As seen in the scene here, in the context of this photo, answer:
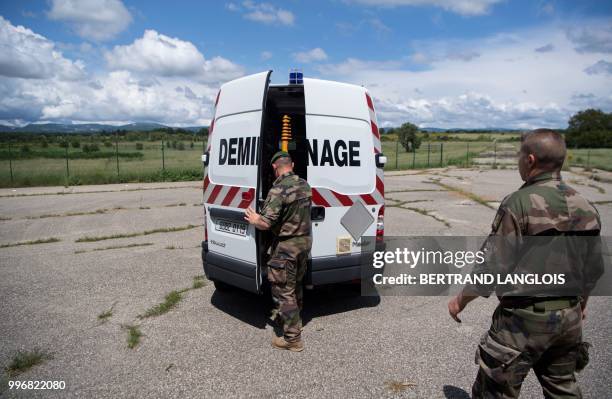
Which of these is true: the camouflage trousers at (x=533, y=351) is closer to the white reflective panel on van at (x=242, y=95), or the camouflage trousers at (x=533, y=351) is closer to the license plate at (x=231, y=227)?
the license plate at (x=231, y=227)

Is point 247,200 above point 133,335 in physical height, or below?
above

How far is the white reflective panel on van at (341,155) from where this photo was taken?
4.35 m

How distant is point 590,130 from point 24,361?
274 feet

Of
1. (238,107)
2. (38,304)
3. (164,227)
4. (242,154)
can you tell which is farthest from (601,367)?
(164,227)

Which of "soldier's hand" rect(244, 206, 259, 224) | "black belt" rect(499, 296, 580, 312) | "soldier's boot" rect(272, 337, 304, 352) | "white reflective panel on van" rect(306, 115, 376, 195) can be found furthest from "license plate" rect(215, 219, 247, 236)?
"black belt" rect(499, 296, 580, 312)

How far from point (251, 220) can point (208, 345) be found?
4.14 ft

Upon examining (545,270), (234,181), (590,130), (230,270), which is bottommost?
(230,270)

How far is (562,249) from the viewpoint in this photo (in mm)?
2117

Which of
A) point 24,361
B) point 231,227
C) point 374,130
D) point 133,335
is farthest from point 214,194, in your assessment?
point 24,361

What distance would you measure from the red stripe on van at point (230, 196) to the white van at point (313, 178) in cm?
1

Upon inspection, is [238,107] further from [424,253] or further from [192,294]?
[424,253]

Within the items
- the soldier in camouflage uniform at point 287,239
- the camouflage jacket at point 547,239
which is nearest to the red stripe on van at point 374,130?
the soldier in camouflage uniform at point 287,239

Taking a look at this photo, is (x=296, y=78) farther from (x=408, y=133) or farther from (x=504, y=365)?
(x=408, y=133)

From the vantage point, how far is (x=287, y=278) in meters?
3.97
